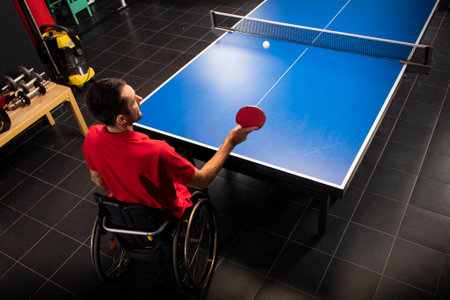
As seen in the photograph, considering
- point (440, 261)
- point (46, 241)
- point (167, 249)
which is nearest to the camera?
point (167, 249)

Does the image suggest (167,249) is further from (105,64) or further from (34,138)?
(105,64)

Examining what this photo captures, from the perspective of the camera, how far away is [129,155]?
7.68 ft

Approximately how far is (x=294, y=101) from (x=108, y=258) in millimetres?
2092

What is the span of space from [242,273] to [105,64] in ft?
13.8

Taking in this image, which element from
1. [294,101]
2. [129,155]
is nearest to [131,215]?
[129,155]

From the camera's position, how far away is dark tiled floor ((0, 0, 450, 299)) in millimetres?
3176

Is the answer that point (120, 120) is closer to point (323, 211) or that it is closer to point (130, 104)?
point (130, 104)

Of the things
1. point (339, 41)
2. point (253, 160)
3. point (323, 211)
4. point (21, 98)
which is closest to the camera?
point (253, 160)

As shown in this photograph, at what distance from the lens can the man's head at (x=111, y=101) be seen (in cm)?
227

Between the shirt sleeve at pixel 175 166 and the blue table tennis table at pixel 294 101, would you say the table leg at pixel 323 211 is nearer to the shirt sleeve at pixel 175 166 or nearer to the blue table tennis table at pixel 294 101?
the blue table tennis table at pixel 294 101

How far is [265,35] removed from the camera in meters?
4.20

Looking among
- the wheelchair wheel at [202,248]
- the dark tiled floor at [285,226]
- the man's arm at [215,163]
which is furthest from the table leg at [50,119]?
the man's arm at [215,163]

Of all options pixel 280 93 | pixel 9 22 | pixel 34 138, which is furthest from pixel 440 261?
pixel 9 22

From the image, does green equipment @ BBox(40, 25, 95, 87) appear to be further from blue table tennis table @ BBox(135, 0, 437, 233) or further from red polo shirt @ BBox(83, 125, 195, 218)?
red polo shirt @ BBox(83, 125, 195, 218)
